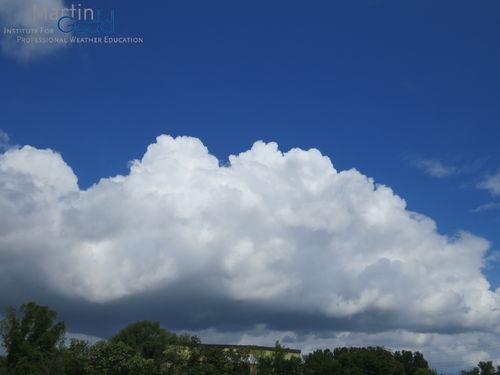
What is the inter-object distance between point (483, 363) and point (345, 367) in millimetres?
29572

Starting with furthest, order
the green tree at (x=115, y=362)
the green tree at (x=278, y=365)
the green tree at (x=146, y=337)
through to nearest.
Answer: the green tree at (x=146, y=337) < the green tree at (x=278, y=365) < the green tree at (x=115, y=362)

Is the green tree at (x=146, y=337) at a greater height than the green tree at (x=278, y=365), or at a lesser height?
greater

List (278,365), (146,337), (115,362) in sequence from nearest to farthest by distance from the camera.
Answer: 1. (115,362)
2. (278,365)
3. (146,337)

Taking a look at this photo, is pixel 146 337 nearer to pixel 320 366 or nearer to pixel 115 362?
pixel 115 362

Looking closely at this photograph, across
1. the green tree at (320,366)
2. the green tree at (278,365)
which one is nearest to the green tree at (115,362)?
the green tree at (278,365)

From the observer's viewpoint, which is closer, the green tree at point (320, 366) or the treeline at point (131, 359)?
the treeline at point (131, 359)

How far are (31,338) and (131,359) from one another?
2256cm

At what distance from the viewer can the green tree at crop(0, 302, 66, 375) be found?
10594cm

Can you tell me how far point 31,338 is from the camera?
368 feet

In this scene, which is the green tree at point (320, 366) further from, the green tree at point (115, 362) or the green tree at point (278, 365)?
the green tree at point (115, 362)

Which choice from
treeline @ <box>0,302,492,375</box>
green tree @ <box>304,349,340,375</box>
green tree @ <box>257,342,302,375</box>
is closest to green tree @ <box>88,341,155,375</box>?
treeline @ <box>0,302,492,375</box>

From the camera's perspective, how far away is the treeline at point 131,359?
340 ft

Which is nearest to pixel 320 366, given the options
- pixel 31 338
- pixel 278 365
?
pixel 278 365

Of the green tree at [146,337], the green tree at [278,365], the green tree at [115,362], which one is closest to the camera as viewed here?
the green tree at [115,362]
